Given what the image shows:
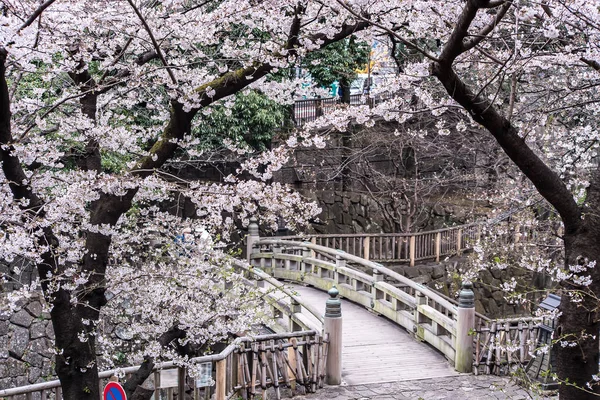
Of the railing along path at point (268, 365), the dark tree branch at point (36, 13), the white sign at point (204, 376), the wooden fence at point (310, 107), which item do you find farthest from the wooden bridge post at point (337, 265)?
the dark tree branch at point (36, 13)

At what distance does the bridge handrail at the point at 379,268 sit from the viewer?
38.9ft

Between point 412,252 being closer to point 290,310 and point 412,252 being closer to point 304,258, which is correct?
point 304,258

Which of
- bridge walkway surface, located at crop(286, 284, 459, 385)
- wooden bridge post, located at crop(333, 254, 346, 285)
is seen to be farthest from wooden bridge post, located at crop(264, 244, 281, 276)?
bridge walkway surface, located at crop(286, 284, 459, 385)

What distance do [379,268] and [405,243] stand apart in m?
6.75

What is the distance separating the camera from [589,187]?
6.37m

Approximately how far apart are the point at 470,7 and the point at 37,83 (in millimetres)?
11129

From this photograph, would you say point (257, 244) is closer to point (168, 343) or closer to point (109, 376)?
point (168, 343)

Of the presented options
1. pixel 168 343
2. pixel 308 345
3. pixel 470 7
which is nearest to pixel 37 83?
pixel 168 343

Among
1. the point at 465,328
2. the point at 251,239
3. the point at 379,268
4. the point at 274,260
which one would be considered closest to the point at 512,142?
the point at 465,328

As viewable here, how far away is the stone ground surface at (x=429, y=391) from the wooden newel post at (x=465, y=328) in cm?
40

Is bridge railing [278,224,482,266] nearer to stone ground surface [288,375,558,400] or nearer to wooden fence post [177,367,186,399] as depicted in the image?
stone ground surface [288,375,558,400]

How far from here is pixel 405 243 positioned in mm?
20375

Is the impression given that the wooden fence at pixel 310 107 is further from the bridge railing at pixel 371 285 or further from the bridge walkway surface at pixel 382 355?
the bridge walkway surface at pixel 382 355

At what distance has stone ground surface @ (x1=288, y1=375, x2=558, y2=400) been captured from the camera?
987 cm
